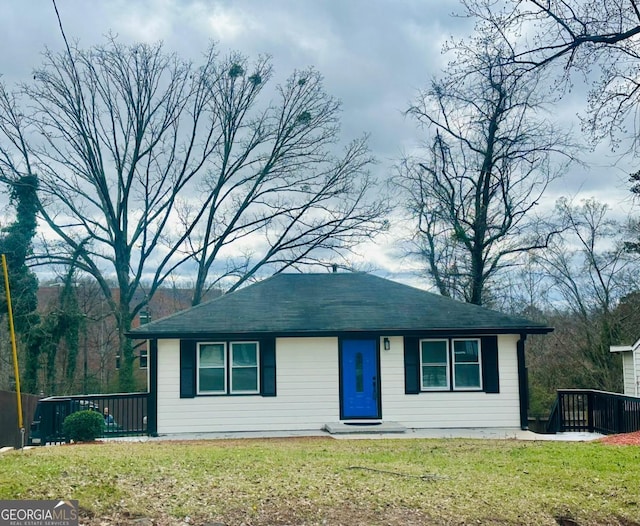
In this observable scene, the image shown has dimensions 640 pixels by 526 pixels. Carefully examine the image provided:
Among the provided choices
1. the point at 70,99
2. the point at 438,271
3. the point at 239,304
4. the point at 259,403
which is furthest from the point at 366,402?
the point at 70,99

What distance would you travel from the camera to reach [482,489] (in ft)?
24.4

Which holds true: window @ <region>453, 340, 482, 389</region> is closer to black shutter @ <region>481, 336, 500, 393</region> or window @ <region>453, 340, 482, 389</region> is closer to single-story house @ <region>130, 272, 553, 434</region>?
single-story house @ <region>130, 272, 553, 434</region>

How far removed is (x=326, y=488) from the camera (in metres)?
7.11

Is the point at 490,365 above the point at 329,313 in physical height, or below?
below

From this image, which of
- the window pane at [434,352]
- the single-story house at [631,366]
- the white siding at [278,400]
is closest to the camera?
the white siding at [278,400]

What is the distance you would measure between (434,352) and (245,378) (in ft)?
15.0

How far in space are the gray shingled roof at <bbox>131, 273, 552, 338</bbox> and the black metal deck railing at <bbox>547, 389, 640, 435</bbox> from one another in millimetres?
2112

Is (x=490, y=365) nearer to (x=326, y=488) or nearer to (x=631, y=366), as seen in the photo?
(x=631, y=366)

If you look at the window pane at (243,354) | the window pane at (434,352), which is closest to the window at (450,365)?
the window pane at (434,352)

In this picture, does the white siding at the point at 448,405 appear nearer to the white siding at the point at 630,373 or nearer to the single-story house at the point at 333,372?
the single-story house at the point at 333,372

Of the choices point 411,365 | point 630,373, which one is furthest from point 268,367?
point 630,373

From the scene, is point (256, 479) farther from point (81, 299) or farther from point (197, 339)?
point (81, 299)

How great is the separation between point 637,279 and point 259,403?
20362 millimetres

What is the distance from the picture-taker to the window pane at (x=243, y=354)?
1639cm
